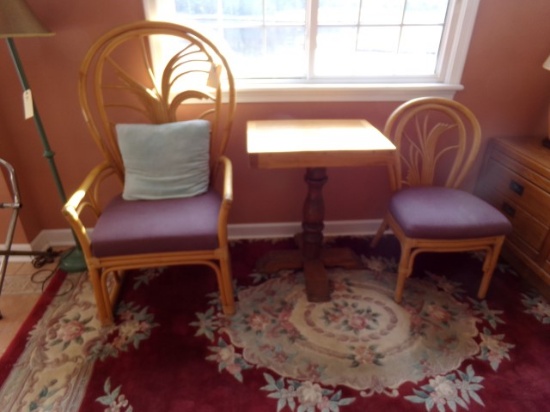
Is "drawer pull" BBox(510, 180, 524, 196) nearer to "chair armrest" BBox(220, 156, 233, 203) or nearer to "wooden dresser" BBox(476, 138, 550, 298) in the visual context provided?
"wooden dresser" BBox(476, 138, 550, 298)

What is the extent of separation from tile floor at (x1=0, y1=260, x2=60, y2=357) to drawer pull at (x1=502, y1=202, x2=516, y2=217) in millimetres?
2567

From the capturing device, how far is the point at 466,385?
1385 mm

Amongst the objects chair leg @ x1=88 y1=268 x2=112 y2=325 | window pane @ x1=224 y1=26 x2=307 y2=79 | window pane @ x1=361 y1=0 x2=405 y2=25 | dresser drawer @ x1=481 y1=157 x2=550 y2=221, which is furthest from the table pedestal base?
window pane @ x1=361 y1=0 x2=405 y2=25

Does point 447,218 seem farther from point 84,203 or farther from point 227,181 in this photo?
point 84,203

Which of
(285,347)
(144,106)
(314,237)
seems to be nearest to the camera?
(285,347)

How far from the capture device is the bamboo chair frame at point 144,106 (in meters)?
1.48

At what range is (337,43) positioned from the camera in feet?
6.29

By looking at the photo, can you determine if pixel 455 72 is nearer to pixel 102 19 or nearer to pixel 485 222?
pixel 485 222

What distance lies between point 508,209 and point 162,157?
1.88m

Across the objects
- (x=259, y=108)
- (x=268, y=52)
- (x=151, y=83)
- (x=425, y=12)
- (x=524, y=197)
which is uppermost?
(x=425, y=12)

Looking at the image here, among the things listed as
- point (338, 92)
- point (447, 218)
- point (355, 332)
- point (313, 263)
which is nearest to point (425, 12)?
point (338, 92)

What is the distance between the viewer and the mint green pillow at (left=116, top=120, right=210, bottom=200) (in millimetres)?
1634

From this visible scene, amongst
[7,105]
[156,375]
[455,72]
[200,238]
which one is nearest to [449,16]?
[455,72]

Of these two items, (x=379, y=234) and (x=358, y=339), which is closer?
(x=358, y=339)
